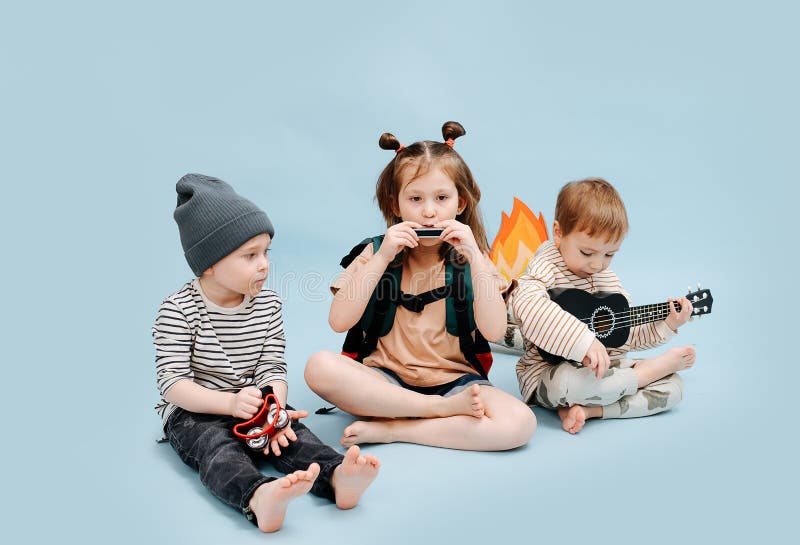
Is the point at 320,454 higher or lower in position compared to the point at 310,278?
lower

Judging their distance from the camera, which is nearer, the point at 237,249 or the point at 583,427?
the point at 237,249

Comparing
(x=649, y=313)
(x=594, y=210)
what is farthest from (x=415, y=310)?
(x=649, y=313)

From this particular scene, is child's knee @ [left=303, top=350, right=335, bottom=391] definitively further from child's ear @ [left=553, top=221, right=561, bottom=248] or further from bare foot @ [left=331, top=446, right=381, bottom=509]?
child's ear @ [left=553, top=221, right=561, bottom=248]

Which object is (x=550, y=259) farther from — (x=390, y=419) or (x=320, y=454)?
(x=320, y=454)

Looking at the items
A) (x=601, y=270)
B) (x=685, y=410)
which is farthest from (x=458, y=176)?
(x=685, y=410)

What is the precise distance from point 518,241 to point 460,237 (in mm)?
893

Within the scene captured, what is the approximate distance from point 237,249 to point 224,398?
406 millimetres

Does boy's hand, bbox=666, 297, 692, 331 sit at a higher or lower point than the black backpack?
higher

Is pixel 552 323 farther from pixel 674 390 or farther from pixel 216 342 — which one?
pixel 216 342

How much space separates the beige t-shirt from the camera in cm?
244

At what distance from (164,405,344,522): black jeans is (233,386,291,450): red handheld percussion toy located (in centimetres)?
3

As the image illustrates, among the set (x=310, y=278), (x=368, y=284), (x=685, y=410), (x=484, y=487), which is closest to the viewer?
(x=484, y=487)

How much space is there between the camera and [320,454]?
2.03 m

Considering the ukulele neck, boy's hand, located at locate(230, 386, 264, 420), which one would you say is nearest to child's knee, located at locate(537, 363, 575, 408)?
the ukulele neck
